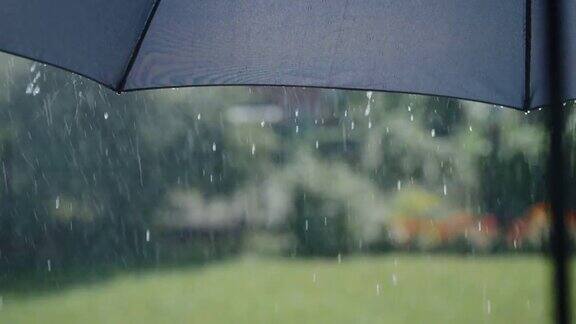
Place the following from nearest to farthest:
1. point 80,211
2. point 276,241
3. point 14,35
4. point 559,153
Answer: point 559,153 → point 14,35 → point 80,211 → point 276,241

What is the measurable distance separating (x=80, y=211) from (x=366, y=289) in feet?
7.68

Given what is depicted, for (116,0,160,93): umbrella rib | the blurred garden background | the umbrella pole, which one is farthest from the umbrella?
the blurred garden background

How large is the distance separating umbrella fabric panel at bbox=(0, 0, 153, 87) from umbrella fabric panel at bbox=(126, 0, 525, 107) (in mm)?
24

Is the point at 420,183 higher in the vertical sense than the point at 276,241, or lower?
higher

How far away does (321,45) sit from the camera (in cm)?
108

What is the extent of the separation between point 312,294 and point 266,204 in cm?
105

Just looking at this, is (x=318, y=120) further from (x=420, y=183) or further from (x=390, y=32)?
(x=390, y=32)

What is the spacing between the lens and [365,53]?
1.09m

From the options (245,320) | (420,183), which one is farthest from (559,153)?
(245,320)

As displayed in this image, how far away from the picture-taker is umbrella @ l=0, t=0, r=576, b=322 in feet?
3.44

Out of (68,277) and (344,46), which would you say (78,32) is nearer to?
(344,46)

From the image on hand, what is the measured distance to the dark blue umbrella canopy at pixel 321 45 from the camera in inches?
41.4

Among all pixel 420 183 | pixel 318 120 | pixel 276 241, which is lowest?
pixel 276 241

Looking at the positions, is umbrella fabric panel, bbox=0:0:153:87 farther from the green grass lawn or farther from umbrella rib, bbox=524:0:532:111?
the green grass lawn
